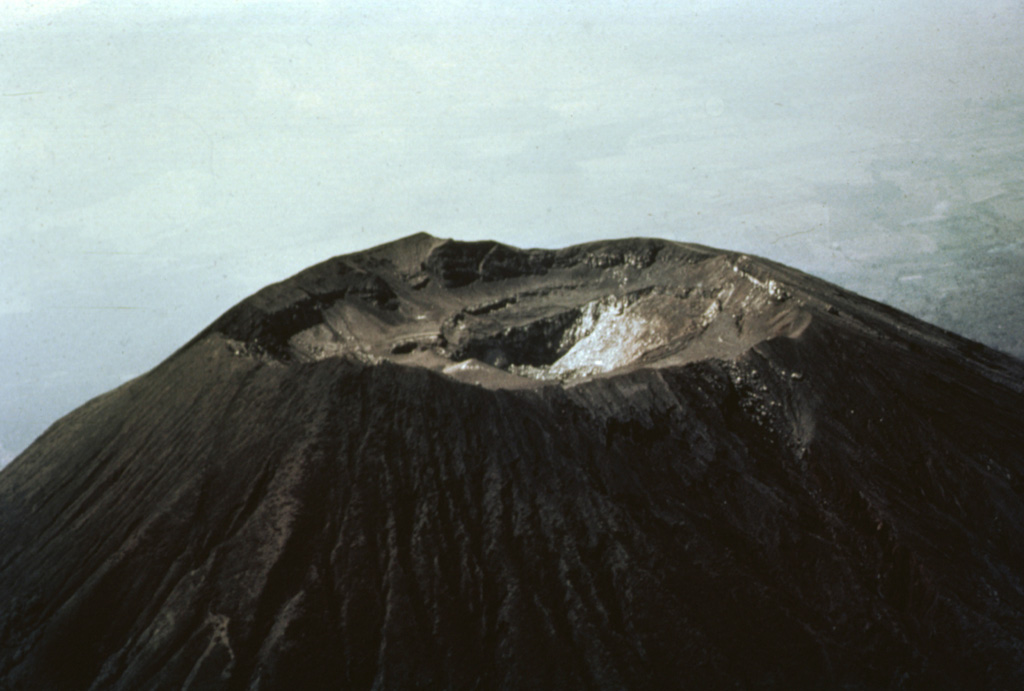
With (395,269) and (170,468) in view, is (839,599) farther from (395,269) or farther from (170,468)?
(395,269)

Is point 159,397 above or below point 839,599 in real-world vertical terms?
above

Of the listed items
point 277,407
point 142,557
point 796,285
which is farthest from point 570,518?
point 796,285

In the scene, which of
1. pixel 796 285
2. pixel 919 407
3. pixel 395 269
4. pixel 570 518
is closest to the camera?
pixel 570 518

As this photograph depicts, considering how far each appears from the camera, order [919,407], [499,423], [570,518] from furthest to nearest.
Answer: [919,407] < [499,423] < [570,518]

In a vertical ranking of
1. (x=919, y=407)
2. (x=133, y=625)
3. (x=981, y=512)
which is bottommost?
(x=981, y=512)

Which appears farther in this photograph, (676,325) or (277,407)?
(676,325)

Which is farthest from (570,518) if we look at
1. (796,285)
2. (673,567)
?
(796,285)

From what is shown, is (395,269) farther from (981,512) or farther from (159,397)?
(981,512)
